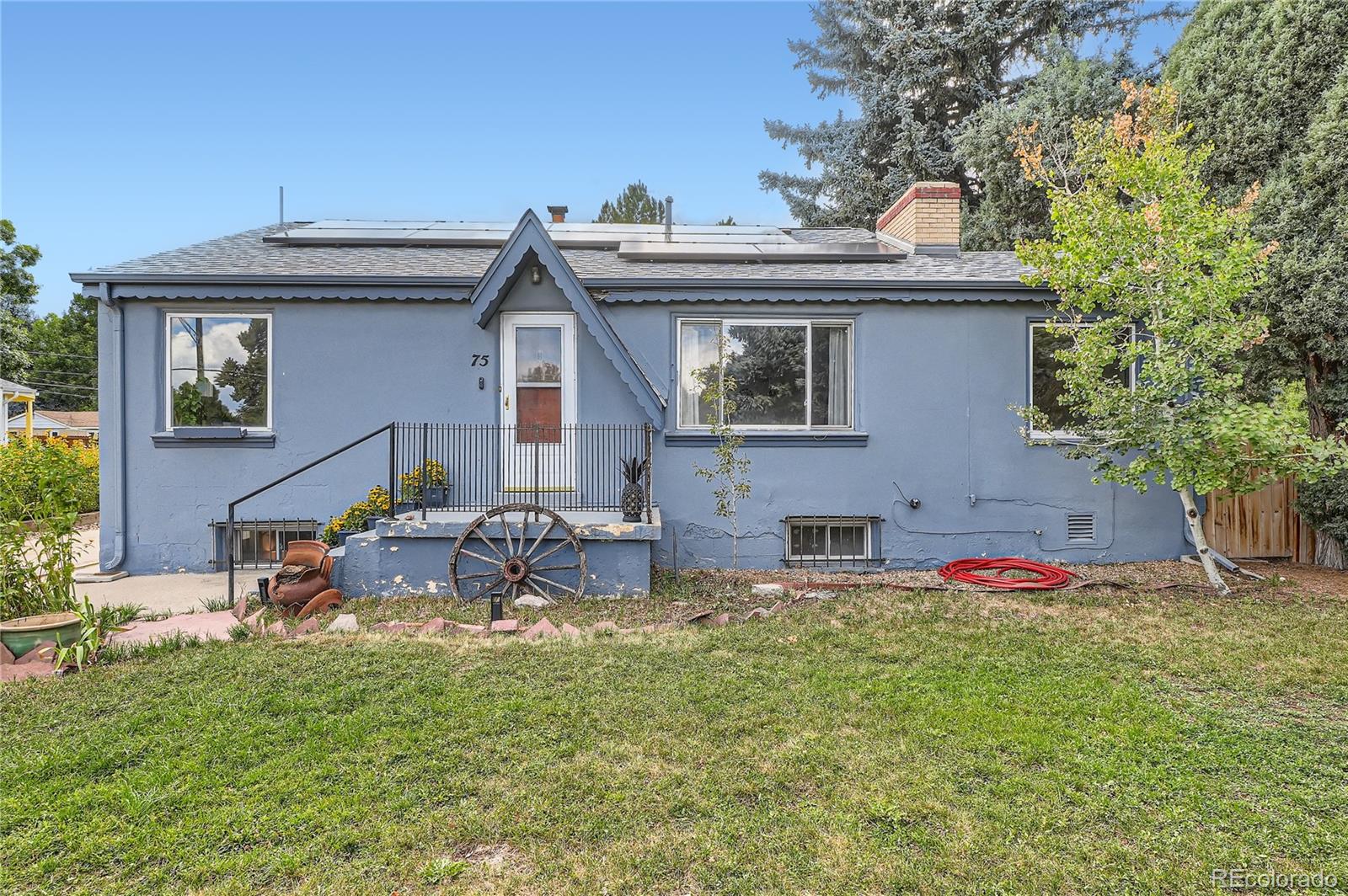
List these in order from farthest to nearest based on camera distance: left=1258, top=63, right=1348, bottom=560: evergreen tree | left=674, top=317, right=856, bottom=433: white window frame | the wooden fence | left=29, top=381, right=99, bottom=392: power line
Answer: left=29, top=381, right=99, bottom=392: power line
the wooden fence
left=674, top=317, right=856, bottom=433: white window frame
left=1258, top=63, right=1348, bottom=560: evergreen tree

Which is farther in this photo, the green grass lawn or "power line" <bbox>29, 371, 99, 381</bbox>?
"power line" <bbox>29, 371, 99, 381</bbox>

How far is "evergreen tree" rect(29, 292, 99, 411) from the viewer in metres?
37.2

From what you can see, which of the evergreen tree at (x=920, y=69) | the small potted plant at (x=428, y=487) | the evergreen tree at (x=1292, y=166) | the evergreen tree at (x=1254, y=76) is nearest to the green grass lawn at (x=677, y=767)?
the small potted plant at (x=428, y=487)

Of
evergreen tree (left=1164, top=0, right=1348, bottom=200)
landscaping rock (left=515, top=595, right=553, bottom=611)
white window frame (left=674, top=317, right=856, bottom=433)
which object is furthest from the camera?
white window frame (left=674, top=317, right=856, bottom=433)

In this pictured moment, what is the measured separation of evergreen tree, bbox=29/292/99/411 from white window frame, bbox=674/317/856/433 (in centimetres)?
4365

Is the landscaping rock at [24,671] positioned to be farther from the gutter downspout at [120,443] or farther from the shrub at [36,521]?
the gutter downspout at [120,443]

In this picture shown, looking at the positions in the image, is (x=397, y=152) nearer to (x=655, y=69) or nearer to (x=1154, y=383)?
(x=655, y=69)

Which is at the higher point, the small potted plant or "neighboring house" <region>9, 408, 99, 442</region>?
"neighboring house" <region>9, 408, 99, 442</region>

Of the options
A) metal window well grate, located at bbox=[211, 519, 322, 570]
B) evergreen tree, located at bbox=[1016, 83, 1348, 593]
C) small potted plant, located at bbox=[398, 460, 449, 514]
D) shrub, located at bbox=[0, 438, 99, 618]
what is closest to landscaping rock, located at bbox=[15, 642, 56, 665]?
shrub, located at bbox=[0, 438, 99, 618]

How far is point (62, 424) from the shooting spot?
3042 cm

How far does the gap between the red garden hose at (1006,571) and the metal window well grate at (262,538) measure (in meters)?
7.49

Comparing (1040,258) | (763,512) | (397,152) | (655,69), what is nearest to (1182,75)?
(1040,258)

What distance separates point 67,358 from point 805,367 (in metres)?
46.8

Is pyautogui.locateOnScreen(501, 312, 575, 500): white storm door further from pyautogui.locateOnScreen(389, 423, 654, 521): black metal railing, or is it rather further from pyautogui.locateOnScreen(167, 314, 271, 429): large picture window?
pyautogui.locateOnScreen(167, 314, 271, 429): large picture window
